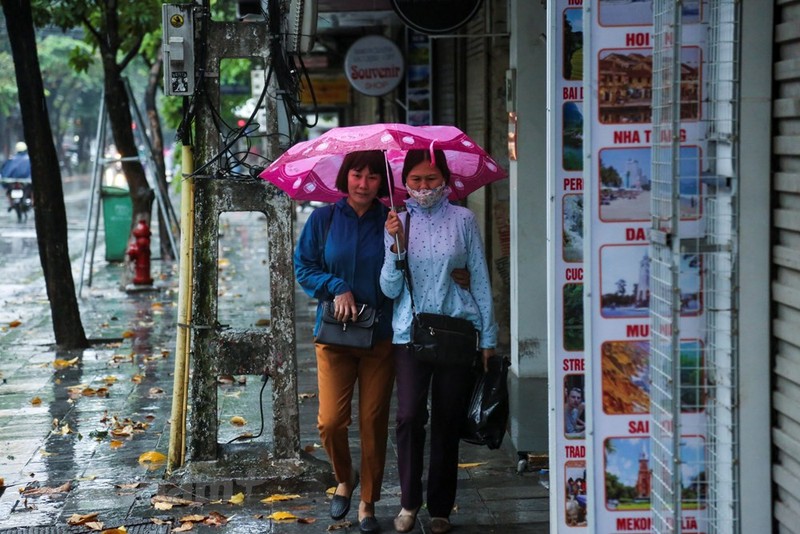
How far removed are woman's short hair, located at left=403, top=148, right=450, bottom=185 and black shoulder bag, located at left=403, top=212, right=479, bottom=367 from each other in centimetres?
46

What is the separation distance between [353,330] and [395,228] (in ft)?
1.80

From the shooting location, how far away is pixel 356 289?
19.1 feet

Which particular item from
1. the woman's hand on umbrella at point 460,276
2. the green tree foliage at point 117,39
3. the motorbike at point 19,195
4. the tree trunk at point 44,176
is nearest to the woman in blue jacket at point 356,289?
the woman's hand on umbrella at point 460,276

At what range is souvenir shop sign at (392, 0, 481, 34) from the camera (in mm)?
9891

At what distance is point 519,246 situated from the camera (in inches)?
362

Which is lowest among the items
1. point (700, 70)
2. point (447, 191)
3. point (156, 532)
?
point (156, 532)

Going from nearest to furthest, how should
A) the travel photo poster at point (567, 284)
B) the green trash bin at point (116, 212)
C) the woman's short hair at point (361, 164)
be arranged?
the travel photo poster at point (567, 284), the woman's short hair at point (361, 164), the green trash bin at point (116, 212)

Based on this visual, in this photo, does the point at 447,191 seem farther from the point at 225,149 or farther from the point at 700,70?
the point at 700,70

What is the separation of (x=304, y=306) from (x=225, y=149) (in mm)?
8885

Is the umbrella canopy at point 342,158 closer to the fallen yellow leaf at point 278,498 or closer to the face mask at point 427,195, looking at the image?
the face mask at point 427,195

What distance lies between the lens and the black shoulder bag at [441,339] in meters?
5.52

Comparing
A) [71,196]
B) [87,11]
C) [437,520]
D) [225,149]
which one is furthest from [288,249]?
[71,196]

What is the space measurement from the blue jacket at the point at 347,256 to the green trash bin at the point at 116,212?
1351cm

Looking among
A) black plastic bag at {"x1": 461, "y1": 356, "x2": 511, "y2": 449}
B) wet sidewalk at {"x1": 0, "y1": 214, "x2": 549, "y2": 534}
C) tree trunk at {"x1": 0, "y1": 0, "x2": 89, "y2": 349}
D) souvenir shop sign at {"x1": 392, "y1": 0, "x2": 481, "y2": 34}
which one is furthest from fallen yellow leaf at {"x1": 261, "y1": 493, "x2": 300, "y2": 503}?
tree trunk at {"x1": 0, "y1": 0, "x2": 89, "y2": 349}
